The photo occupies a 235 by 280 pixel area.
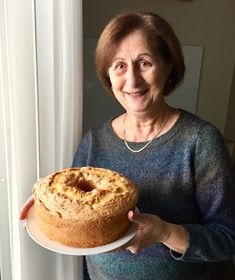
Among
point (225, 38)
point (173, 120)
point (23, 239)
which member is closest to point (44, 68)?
point (173, 120)

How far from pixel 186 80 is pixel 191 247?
45.9 inches

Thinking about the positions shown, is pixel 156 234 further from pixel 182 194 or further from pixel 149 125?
pixel 149 125

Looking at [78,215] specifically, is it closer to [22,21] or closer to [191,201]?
[191,201]

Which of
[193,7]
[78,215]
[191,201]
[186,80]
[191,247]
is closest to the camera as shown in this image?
[78,215]

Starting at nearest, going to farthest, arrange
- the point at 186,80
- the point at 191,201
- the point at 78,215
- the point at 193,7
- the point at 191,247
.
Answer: the point at 78,215 < the point at 191,247 < the point at 191,201 < the point at 193,7 < the point at 186,80

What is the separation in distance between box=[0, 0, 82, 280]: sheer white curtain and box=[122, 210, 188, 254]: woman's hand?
1.19ft

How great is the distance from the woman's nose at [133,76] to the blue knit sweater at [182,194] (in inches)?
6.4

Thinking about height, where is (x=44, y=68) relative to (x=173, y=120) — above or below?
above

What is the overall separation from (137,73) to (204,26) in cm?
103

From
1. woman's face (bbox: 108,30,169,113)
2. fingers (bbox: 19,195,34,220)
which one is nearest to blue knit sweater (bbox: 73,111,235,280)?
woman's face (bbox: 108,30,169,113)

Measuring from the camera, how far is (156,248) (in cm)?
91

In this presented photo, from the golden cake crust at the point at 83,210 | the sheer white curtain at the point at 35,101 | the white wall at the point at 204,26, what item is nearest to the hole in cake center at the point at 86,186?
the golden cake crust at the point at 83,210

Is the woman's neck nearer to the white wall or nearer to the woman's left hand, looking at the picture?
the woman's left hand

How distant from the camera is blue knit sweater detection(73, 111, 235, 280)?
2.82 ft
